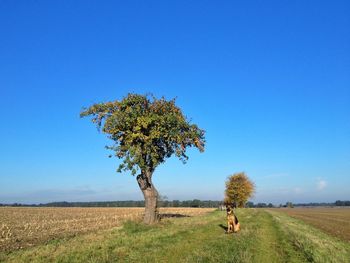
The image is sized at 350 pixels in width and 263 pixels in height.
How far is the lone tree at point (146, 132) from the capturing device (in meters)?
31.6

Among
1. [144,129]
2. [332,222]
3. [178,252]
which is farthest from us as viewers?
[332,222]

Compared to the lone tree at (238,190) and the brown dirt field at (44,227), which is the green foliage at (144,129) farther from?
the lone tree at (238,190)

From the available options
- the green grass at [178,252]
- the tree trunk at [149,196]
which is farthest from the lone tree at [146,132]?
the green grass at [178,252]

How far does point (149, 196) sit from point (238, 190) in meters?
73.3

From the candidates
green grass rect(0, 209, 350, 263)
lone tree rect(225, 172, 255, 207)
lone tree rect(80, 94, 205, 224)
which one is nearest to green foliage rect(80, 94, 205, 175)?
lone tree rect(80, 94, 205, 224)

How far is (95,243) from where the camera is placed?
62.0ft

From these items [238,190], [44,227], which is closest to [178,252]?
[44,227]

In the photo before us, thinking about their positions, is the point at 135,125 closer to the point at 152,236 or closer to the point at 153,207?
the point at 153,207

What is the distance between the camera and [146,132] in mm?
32469

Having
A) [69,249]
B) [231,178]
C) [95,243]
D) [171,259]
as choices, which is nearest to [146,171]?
[95,243]

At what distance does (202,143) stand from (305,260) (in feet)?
66.4

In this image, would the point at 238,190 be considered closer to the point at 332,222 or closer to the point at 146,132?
the point at 332,222

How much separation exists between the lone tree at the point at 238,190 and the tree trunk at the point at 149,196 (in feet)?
239

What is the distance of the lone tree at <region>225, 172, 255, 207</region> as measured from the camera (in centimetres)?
10356
